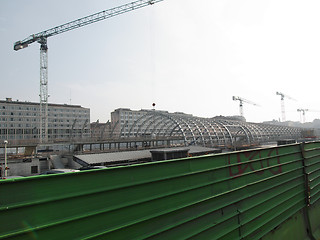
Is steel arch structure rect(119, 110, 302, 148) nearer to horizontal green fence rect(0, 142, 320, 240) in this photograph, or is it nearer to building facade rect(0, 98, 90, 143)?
building facade rect(0, 98, 90, 143)

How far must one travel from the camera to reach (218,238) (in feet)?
11.0

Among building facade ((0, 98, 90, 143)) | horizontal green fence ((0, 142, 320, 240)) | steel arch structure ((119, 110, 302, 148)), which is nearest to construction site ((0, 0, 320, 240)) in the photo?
horizontal green fence ((0, 142, 320, 240))

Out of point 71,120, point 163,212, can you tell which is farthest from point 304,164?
point 71,120

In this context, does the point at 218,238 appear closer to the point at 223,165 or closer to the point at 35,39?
the point at 223,165

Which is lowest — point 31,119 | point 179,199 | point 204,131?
point 179,199

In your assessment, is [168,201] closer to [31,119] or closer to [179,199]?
[179,199]

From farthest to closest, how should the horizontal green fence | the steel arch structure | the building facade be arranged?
the building facade
the steel arch structure
the horizontal green fence

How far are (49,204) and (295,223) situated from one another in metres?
5.91

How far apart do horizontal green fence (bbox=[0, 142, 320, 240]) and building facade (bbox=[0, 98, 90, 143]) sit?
7268cm

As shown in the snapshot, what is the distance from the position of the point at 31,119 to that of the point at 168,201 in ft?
322

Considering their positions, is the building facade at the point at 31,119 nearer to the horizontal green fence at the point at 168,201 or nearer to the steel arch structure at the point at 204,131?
the steel arch structure at the point at 204,131

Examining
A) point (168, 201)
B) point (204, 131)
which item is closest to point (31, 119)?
point (204, 131)

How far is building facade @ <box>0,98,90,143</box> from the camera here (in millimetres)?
78625

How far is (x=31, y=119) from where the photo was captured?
84.0m
